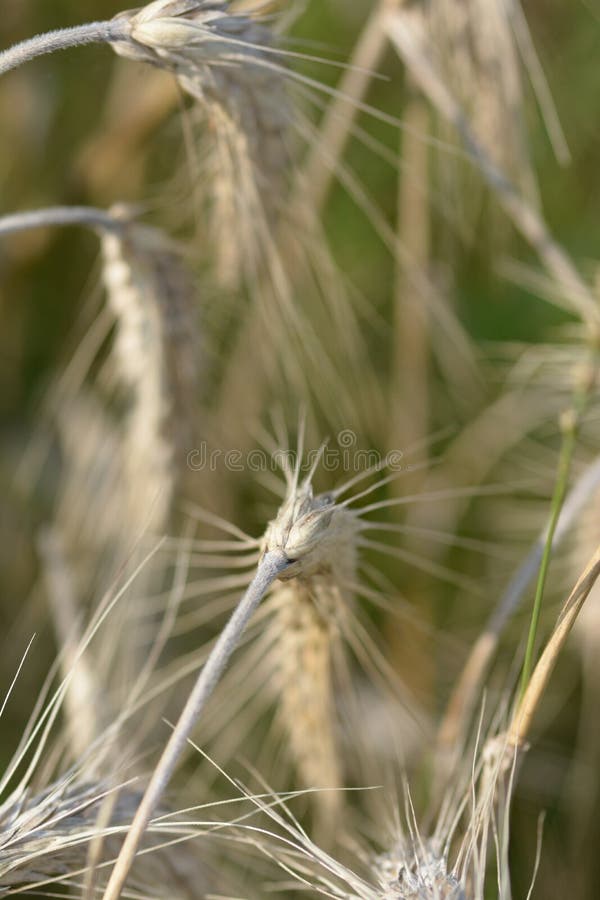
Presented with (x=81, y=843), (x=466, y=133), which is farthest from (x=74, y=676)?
(x=466, y=133)

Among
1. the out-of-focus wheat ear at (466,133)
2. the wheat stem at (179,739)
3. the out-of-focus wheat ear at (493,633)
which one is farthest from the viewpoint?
the out-of-focus wheat ear at (466,133)

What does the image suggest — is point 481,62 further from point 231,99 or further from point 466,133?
point 231,99

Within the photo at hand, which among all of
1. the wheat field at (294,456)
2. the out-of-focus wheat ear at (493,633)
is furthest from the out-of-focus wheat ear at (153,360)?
the out-of-focus wheat ear at (493,633)

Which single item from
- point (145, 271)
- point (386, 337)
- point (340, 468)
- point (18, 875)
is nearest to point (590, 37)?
point (386, 337)

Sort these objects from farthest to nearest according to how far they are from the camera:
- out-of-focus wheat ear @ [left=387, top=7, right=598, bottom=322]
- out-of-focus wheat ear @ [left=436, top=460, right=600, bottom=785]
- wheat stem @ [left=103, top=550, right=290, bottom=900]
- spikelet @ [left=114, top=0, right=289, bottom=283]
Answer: out-of-focus wheat ear @ [left=387, top=7, right=598, bottom=322], out-of-focus wheat ear @ [left=436, top=460, right=600, bottom=785], spikelet @ [left=114, top=0, right=289, bottom=283], wheat stem @ [left=103, top=550, right=290, bottom=900]

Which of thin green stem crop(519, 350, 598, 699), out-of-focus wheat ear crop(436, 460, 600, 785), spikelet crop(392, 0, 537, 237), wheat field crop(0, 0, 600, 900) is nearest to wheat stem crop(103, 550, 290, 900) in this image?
wheat field crop(0, 0, 600, 900)

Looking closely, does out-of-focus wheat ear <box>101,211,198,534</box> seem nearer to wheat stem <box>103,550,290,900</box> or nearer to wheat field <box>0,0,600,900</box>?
wheat field <box>0,0,600,900</box>

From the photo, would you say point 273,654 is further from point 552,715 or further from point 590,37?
point 590,37

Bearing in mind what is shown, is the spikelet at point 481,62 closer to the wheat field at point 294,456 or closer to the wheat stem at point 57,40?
the wheat field at point 294,456

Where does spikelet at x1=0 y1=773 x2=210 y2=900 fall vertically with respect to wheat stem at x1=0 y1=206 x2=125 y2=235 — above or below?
below
